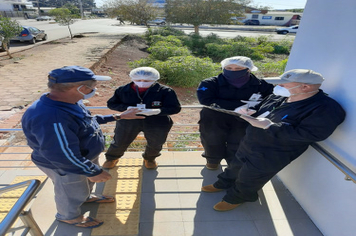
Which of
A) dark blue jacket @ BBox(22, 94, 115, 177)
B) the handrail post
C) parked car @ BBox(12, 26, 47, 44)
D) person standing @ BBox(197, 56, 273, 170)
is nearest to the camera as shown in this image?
dark blue jacket @ BBox(22, 94, 115, 177)

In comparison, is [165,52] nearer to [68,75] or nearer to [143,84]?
[143,84]

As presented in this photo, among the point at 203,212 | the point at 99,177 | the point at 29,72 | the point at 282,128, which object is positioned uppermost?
the point at 282,128

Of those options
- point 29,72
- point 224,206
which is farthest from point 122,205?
point 29,72

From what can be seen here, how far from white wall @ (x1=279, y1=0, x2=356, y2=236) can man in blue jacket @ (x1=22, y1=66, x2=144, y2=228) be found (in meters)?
1.94

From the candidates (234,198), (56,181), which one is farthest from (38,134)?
(234,198)

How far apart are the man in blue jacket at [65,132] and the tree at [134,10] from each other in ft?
60.5

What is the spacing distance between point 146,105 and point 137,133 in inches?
17.3

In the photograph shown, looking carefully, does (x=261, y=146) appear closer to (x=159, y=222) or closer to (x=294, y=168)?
(x=294, y=168)

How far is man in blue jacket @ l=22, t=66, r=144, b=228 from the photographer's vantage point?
146cm

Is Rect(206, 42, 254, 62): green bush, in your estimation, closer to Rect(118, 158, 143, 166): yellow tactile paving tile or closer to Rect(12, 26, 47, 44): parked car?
Rect(118, 158, 143, 166): yellow tactile paving tile

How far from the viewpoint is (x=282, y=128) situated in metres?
1.75

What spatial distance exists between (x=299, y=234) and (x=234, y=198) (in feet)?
2.21

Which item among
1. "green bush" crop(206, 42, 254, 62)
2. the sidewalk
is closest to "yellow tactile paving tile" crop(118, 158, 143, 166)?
the sidewalk

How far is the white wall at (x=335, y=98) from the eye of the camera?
1755 millimetres
